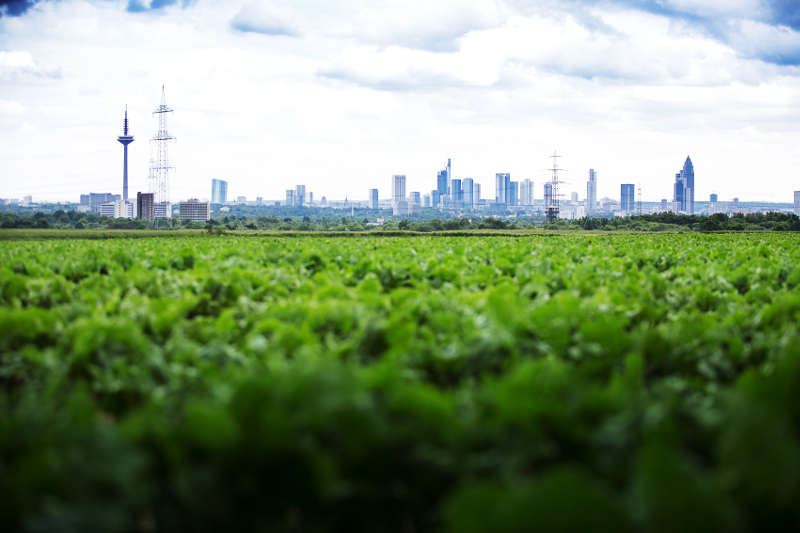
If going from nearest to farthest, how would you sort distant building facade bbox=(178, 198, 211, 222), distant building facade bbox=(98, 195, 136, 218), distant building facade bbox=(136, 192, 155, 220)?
1. distant building facade bbox=(136, 192, 155, 220)
2. distant building facade bbox=(178, 198, 211, 222)
3. distant building facade bbox=(98, 195, 136, 218)

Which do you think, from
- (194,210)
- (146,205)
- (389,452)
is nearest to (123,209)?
(194,210)

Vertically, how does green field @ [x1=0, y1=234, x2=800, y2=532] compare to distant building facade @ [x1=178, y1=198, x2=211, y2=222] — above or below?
below

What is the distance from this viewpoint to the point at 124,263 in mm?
11250

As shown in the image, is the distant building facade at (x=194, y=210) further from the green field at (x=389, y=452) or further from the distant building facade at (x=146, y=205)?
the green field at (x=389, y=452)

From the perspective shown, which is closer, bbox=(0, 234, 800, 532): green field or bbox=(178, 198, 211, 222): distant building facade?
bbox=(0, 234, 800, 532): green field

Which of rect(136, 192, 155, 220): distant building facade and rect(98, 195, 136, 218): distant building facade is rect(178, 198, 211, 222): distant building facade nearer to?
rect(136, 192, 155, 220): distant building facade

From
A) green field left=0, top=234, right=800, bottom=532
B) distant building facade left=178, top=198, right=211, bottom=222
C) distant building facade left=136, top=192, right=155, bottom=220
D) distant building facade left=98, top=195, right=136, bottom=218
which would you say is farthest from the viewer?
distant building facade left=98, top=195, right=136, bottom=218

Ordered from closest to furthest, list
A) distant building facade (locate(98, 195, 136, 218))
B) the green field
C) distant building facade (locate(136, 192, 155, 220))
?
1. the green field
2. distant building facade (locate(136, 192, 155, 220))
3. distant building facade (locate(98, 195, 136, 218))

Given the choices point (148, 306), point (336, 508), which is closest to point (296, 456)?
point (336, 508)

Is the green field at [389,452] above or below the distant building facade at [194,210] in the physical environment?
below

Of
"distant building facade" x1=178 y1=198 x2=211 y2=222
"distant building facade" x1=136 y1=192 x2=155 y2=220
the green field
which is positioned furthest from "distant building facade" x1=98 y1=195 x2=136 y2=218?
the green field

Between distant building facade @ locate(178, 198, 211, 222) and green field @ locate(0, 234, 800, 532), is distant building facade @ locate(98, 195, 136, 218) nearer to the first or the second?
distant building facade @ locate(178, 198, 211, 222)

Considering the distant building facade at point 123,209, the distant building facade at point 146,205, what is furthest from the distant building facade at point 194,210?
the distant building facade at point 123,209

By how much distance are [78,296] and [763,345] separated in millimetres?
7054
